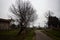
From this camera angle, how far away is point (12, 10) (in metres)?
39.9

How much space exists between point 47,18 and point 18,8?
54.7 meters

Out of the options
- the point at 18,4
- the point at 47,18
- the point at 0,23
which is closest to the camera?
the point at 18,4

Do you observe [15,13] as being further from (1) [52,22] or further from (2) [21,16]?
(1) [52,22]

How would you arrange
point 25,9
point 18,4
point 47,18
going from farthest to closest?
1. point 47,18
2. point 25,9
3. point 18,4

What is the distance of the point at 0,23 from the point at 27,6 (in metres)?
18.2

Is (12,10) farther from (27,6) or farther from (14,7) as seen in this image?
(27,6)

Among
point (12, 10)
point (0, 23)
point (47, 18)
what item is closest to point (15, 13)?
point (12, 10)

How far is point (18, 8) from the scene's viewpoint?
3972cm

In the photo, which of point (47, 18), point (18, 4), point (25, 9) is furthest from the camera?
point (47, 18)

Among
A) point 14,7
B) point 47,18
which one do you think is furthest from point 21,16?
point 47,18

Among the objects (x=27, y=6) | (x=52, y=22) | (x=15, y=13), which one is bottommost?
(x=52, y=22)

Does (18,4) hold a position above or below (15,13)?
above

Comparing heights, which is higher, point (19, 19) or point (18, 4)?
point (18, 4)

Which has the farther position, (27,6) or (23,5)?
(27,6)
